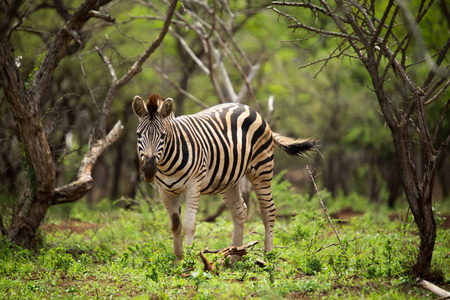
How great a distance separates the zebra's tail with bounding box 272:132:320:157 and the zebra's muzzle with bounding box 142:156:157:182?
8.74 feet

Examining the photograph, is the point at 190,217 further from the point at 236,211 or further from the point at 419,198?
the point at 419,198

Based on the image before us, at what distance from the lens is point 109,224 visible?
410 inches

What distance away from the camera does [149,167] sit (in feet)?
19.2

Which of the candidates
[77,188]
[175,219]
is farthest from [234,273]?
[77,188]

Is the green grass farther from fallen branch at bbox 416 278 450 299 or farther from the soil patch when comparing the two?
the soil patch

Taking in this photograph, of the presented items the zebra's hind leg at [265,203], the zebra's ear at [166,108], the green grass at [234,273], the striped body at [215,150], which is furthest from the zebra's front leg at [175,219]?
the zebra's hind leg at [265,203]

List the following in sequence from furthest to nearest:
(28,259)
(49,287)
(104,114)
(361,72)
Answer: (361,72) → (104,114) → (28,259) → (49,287)

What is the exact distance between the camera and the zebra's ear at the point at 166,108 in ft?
20.5

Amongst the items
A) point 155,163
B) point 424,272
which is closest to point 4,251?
point 155,163

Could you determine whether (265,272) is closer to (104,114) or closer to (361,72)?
(104,114)

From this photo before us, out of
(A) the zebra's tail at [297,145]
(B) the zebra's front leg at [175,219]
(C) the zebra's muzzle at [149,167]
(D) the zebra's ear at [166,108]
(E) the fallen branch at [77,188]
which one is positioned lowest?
(B) the zebra's front leg at [175,219]

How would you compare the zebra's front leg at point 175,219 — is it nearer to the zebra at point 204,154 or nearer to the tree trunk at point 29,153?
the zebra at point 204,154

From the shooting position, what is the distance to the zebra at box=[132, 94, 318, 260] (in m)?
6.16

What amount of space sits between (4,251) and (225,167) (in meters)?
3.22
